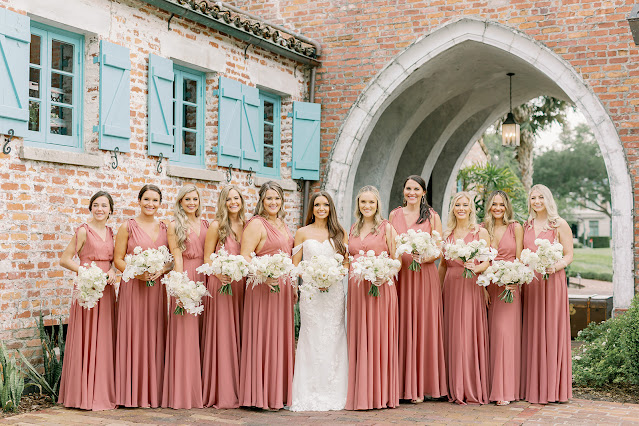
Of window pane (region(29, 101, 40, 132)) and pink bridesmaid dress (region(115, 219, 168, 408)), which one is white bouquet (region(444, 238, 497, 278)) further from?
window pane (region(29, 101, 40, 132))

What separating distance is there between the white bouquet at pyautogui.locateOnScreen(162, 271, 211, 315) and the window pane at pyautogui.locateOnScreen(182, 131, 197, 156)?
3.34 m

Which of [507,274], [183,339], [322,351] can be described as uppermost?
[507,274]

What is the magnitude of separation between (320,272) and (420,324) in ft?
3.99

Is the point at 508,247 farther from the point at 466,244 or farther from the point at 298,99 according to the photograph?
the point at 298,99

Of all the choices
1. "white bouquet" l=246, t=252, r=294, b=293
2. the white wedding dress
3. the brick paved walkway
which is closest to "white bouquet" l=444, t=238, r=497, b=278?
the white wedding dress

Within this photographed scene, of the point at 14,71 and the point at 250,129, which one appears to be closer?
the point at 14,71

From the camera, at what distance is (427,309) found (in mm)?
6465

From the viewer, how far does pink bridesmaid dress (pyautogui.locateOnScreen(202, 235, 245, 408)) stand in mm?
6172

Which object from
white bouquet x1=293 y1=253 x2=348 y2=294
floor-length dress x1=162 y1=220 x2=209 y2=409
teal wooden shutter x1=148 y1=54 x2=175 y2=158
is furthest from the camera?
teal wooden shutter x1=148 y1=54 x2=175 y2=158

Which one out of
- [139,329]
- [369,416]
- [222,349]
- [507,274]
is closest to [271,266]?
[222,349]

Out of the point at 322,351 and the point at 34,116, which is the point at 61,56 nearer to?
the point at 34,116

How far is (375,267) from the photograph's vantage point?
5.88 m

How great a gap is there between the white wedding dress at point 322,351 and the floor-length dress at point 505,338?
1331 millimetres

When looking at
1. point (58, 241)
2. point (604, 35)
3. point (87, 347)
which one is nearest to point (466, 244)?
point (87, 347)
